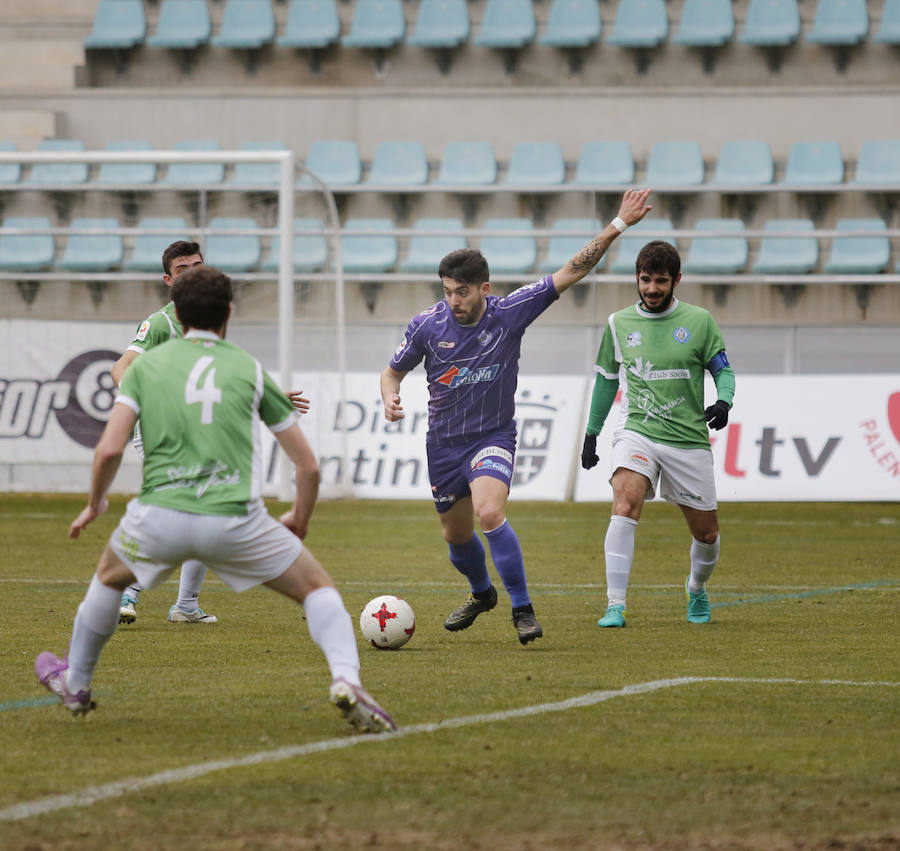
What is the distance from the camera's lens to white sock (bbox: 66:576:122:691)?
17.0ft

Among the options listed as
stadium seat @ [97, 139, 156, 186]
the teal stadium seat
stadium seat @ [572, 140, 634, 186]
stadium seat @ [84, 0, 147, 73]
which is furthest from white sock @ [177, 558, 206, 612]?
stadium seat @ [84, 0, 147, 73]

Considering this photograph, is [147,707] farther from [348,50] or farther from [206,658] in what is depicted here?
[348,50]

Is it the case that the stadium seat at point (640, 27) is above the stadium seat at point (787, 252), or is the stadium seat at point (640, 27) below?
above

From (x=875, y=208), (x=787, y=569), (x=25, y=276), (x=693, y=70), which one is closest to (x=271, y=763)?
(x=787, y=569)

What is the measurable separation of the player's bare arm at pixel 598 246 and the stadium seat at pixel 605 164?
47.3 ft

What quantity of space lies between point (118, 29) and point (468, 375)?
19.0 metres

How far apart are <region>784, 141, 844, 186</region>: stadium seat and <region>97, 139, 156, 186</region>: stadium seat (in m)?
9.35

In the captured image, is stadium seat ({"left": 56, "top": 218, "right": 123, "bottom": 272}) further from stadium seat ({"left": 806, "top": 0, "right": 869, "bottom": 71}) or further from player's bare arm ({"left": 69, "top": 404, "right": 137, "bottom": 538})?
player's bare arm ({"left": 69, "top": 404, "right": 137, "bottom": 538})

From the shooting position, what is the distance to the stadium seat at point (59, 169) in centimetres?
2189

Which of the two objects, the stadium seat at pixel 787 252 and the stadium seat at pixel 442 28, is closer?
the stadium seat at pixel 787 252

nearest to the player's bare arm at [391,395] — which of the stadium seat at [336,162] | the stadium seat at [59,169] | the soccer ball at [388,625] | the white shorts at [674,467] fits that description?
the soccer ball at [388,625]

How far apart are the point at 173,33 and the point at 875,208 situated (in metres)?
11.5

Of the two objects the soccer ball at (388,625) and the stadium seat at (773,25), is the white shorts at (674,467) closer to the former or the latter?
the soccer ball at (388,625)

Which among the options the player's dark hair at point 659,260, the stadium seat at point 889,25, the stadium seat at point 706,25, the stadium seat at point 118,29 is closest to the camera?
the player's dark hair at point 659,260
